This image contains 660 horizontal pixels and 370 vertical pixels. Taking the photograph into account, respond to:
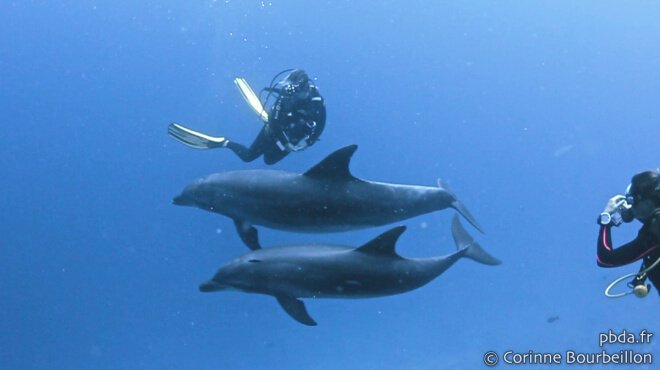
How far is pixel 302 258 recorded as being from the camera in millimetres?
7074

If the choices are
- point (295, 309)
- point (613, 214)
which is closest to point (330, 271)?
point (295, 309)

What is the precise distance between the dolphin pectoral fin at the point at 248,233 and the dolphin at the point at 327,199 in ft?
0.57

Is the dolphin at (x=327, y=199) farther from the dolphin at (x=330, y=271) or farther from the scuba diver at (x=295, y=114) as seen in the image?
the scuba diver at (x=295, y=114)

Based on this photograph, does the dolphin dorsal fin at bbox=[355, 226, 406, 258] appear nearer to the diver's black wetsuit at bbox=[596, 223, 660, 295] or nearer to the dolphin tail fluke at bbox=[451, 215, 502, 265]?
the dolphin tail fluke at bbox=[451, 215, 502, 265]

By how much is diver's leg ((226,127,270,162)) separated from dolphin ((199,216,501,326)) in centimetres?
173

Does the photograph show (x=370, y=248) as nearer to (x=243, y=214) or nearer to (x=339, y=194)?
(x=339, y=194)

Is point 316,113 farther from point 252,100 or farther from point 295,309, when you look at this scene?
point 295,309

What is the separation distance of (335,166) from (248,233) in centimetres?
172

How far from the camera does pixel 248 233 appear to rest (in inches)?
305

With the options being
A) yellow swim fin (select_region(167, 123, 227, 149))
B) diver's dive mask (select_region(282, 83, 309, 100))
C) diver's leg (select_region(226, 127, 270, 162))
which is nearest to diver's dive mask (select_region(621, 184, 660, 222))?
diver's dive mask (select_region(282, 83, 309, 100))

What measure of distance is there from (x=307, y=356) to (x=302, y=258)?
1414 cm

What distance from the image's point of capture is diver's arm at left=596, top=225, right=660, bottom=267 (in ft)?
16.5

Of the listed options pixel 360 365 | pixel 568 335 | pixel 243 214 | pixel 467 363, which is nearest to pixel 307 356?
pixel 360 365

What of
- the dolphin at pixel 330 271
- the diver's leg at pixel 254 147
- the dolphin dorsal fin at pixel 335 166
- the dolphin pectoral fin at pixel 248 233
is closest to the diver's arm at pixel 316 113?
the diver's leg at pixel 254 147
